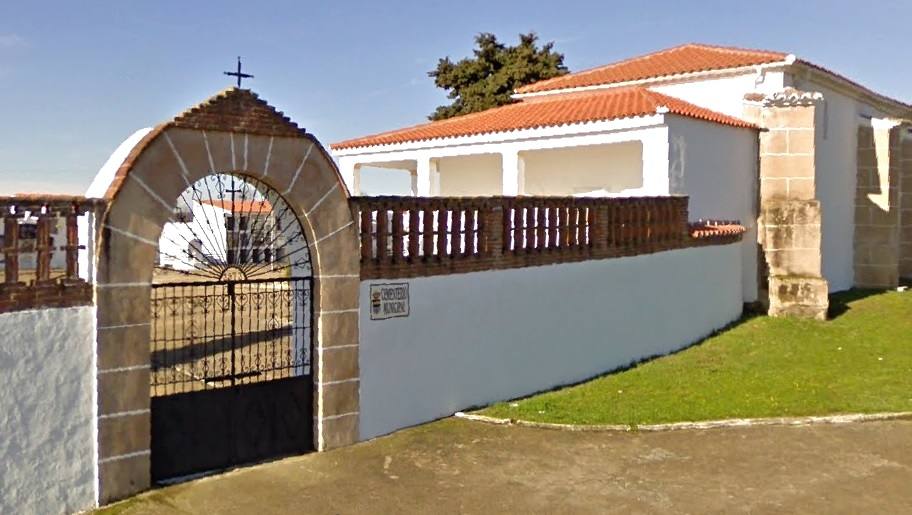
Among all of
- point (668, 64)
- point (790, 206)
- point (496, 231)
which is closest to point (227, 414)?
point (496, 231)

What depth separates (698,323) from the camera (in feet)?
46.5

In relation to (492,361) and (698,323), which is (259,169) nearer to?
(492,361)

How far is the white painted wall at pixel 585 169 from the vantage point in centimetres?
1714

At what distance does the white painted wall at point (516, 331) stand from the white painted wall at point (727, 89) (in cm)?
516

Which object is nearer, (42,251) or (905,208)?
(42,251)

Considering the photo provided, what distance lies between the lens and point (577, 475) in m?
7.25

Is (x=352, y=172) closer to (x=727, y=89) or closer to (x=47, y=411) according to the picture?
(x=727, y=89)

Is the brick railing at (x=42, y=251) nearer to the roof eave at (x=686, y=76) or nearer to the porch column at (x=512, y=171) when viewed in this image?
the porch column at (x=512, y=171)

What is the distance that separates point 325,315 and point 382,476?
1668mm

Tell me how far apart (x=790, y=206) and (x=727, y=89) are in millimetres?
3196

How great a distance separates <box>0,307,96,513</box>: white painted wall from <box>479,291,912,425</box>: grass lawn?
4624 millimetres

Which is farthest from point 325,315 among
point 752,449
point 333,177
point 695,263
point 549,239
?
point 695,263

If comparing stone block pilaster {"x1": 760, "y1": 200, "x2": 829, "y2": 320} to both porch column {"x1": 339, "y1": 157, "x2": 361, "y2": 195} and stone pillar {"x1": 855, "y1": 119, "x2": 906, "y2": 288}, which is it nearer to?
stone pillar {"x1": 855, "y1": 119, "x2": 906, "y2": 288}

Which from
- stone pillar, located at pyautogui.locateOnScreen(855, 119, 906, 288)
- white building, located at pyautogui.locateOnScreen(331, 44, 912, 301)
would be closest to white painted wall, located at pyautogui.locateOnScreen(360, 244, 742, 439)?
white building, located at pyautogui.locateOnScreen(331, 44, 912, 301)
